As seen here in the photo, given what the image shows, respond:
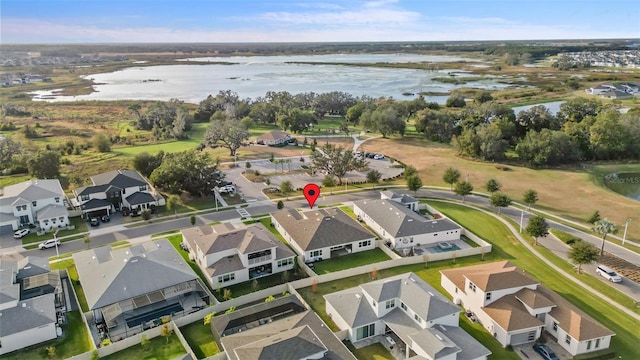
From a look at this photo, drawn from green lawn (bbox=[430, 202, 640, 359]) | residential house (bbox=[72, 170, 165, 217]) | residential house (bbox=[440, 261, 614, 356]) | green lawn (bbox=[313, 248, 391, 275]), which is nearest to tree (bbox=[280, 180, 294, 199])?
residential house (bbox=[72, 170, 165, 217])

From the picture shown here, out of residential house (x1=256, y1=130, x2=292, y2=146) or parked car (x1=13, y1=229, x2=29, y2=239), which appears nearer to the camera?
parked car (x1=13, y1=229, x2=29, y2=239)

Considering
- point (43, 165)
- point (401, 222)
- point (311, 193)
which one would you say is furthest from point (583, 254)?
point (43, 165)

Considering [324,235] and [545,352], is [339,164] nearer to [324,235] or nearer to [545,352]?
[324,235]

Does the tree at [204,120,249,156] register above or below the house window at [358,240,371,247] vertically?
above

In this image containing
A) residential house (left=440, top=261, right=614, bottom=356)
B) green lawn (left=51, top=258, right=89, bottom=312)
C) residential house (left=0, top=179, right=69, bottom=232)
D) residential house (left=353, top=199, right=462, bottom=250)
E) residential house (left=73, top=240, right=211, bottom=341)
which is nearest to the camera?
residential house (left=440, top=261, right=614, bottom=356)

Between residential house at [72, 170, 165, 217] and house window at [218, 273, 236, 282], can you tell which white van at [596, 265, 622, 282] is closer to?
house window at [218, 273, 236, 282]

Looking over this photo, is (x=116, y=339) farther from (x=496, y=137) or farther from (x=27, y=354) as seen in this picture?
(x=496, y=137)
